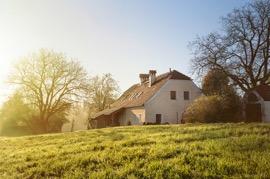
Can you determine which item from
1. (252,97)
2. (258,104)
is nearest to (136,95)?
(252,97)

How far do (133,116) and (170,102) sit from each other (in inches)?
232

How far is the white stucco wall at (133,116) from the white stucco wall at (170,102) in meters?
1.33

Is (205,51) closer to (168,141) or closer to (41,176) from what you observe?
(168,141)

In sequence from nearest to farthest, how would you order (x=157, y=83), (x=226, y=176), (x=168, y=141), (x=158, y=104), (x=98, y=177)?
(x=226, y=176), (x=98, y=177), (x=168, y=141), (x=158, y=104), (x=157, y=83)

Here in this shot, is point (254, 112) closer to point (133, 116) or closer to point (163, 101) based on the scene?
point (163, 101)

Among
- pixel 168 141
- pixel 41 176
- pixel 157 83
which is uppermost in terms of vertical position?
pixel 157 83

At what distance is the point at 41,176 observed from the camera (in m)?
11.6

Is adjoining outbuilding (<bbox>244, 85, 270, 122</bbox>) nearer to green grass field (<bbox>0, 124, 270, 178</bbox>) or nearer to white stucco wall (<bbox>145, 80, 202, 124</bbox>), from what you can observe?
white stucco wall (<bbox>145, 80, 202, 124</bbox>)

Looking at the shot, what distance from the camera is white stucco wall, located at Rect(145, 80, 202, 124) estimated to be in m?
44.1

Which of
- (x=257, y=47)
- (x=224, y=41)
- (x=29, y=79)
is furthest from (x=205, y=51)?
(x=29, y=79)

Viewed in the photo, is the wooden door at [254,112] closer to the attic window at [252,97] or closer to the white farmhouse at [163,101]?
the attic window at [252,97]

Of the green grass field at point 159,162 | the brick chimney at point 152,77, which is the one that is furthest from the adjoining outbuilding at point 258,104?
the green grass field at point 159,162

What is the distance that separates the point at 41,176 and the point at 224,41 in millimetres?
34788

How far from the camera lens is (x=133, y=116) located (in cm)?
4747
